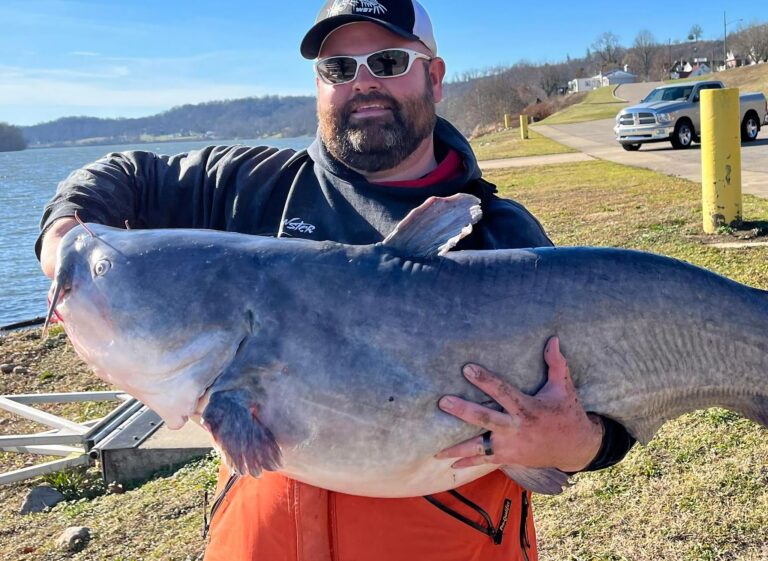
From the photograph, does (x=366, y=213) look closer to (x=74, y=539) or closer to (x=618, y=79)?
(x=74, y=539)

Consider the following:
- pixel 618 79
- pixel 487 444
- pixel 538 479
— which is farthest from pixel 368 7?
pixel 618 79

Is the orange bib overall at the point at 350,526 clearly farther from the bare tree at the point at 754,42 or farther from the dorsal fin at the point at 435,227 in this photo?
the bare tree at the point at 754,42

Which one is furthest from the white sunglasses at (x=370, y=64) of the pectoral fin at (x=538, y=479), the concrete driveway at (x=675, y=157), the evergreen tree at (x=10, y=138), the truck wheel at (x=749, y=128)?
the evergreen tree at (x=10, y=138)

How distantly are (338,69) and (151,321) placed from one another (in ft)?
4.08

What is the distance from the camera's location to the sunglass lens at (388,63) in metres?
2.72

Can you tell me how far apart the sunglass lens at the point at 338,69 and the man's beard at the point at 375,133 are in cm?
9

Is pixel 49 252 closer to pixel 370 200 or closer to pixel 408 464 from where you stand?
pixel 370 200

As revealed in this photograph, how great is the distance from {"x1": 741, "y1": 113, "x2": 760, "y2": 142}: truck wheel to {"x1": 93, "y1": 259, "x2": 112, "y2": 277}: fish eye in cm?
2218

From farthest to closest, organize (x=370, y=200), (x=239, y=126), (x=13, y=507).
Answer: (x=239, y=126), (x=13, y=507), (x=370, y=200)

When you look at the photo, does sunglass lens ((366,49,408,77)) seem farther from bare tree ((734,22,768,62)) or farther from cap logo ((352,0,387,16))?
bare tree ((734,22,768,62))

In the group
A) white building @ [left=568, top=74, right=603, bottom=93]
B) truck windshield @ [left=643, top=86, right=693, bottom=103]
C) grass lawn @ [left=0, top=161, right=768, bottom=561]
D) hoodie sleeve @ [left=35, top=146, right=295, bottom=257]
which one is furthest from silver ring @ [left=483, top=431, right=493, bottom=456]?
white building @ [left=568, top=74, right=603, bottom=93]

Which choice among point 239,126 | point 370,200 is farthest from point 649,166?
point 239,126

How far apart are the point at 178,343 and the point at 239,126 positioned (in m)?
135

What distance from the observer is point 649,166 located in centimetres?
1706
